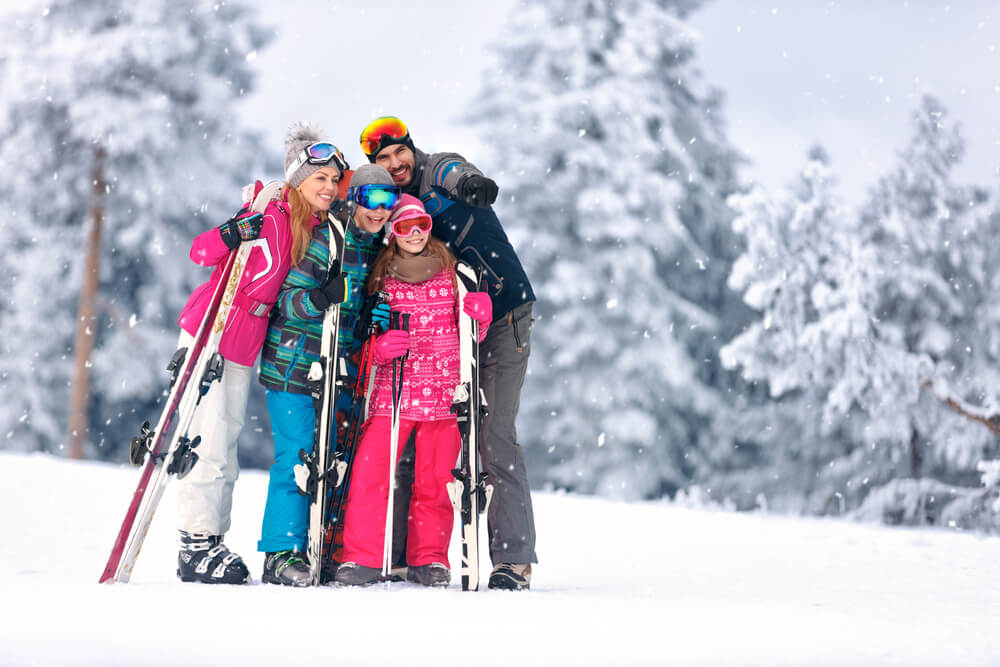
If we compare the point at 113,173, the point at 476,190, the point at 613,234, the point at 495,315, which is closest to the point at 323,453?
the point at 495,315

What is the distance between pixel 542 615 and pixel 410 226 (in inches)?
65.3

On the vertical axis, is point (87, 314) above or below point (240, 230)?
above

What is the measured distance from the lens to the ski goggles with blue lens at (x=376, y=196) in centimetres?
394

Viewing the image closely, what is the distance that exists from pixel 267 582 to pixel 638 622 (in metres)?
1.58

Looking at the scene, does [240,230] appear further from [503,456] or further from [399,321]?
[503,456]

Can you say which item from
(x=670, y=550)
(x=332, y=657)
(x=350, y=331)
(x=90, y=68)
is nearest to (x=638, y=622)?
(x=332, y=657)

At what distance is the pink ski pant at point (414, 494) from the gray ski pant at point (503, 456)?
4.3 inches

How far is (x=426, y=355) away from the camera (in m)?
4.04

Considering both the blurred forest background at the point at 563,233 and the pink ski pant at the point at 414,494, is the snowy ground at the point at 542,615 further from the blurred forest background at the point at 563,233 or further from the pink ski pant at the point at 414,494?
the blurred forest background at the point at 563,233

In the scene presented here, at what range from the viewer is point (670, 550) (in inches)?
248

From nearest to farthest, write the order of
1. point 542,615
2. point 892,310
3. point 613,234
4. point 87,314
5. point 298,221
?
1. point 542,615
2. point 298,221
3. point 892,310
4. point 613,234
5. point 87,314

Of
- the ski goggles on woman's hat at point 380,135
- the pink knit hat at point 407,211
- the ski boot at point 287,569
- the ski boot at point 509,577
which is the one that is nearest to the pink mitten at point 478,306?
the pink knit hat at point 407,211

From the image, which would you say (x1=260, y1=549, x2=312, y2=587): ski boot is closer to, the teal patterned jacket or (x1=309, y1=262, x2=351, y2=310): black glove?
the teal patterned jacket

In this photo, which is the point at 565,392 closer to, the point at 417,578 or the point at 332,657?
the point at 417,578
